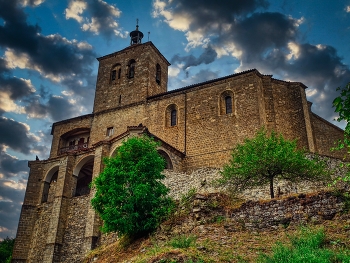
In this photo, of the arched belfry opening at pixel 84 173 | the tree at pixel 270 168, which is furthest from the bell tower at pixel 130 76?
the tree at pixel 270 168

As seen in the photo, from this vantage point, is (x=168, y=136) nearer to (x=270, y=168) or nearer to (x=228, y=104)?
(x=228, y=104)

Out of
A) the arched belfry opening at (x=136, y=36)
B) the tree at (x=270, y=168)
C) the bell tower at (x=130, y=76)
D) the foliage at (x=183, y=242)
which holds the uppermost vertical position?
the arched belfry opening at (x=136, y=36)

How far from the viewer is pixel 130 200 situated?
18.0 meters

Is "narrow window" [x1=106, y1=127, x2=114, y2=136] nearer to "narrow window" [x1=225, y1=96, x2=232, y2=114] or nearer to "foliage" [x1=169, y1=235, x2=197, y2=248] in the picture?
"narrow window" [x1=225, y1=96, x2=232, y2=114]

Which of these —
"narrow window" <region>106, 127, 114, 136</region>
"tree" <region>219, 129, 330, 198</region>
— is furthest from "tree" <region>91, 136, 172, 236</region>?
"narrow window" <region>106, 127, 114, 136</region>

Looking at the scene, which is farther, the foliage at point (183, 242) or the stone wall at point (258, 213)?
the stone wall at point (258, 213)

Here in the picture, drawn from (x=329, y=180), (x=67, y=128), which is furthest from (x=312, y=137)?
(x=67, y=128)

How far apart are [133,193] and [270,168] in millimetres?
7100

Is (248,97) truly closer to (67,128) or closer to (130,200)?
(130,200)

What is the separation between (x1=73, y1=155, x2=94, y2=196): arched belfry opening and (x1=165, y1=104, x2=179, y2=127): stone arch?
24.1 ft

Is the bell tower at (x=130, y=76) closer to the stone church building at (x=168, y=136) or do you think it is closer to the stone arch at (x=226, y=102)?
the stone church building at (x=168, y=136)

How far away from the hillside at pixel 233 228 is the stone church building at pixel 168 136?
11277mm

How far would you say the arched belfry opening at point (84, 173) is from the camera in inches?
1297

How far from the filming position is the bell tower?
128 feet
